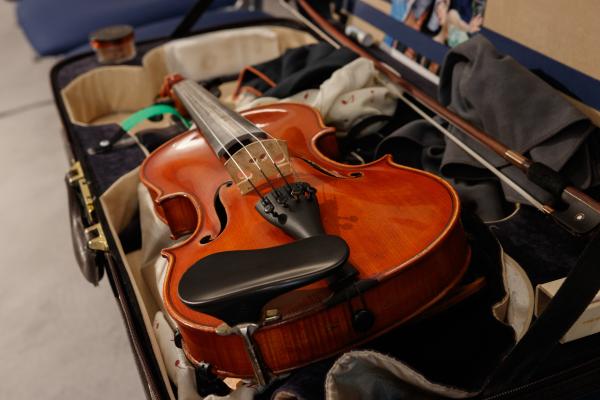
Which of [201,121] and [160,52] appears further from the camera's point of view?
[160,52]

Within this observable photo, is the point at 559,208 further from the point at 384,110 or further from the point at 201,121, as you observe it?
the point at 201,121

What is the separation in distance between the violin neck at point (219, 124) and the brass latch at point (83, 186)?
236 millimetres

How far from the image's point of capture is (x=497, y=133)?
86 cm

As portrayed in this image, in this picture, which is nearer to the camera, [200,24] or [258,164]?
[258,164]

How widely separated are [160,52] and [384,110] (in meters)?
0.68

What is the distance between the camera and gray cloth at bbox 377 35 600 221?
2.57ft

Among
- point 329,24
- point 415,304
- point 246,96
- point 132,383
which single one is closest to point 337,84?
point 246,96

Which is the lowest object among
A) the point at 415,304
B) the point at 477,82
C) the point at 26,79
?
the point at 26,79

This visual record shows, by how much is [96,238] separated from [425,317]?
0.54 metres

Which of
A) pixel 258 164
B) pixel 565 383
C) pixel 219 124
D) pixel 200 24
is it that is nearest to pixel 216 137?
pixel 219 124

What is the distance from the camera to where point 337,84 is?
104cm

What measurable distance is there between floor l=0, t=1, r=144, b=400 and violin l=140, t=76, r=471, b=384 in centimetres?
50

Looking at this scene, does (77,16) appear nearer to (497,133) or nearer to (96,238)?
(96,238)

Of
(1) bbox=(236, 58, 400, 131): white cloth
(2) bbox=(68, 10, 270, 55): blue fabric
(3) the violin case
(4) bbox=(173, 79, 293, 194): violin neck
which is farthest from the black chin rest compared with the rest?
(2) bbox=(68, 10, 270, 55): blue fabric
